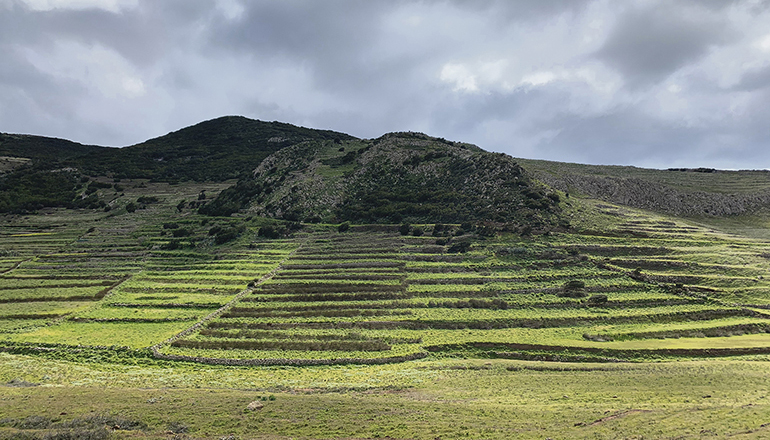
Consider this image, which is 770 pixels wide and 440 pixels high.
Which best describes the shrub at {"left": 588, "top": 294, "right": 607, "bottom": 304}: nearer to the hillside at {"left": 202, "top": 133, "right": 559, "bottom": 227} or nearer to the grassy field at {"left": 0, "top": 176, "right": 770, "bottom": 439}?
the grassy field at {"left": 0, "top": 176, "right": 770, "bottom": 439}

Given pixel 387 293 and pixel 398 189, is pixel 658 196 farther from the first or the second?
pixel 387 293

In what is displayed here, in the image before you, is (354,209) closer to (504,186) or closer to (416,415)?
(504,186)

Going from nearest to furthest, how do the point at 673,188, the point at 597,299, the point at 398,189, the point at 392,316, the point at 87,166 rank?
the point at 392,316, the point at 597,299, the point at 398,189, the point at 673,188, the point at 87,166

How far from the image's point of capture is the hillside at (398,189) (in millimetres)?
80875

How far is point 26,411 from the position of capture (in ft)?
72.0

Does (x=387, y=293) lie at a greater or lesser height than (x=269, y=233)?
lesser

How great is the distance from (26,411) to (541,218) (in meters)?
75.8

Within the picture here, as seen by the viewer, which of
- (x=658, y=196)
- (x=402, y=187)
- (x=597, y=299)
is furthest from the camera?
(x=402, y=187)

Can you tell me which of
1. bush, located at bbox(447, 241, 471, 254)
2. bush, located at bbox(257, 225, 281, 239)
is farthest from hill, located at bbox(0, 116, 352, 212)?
bush, located at bbox(447, 241, 471, 254)

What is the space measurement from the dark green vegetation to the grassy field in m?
0.27

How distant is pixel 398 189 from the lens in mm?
99812

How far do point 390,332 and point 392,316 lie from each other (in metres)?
3.88

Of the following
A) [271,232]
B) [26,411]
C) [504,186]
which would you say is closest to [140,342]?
[26,411]

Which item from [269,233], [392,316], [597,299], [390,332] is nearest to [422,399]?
[390,332]
